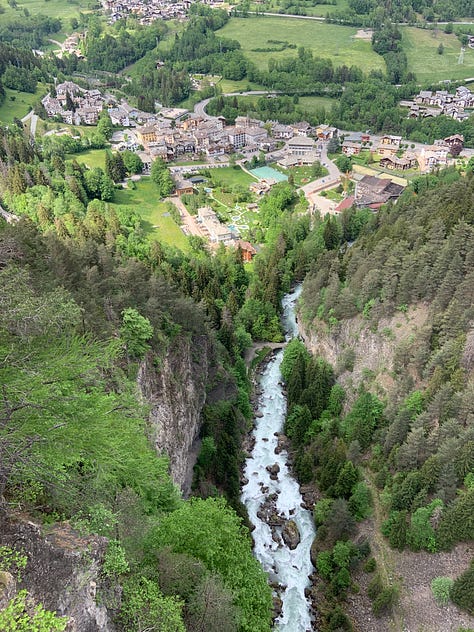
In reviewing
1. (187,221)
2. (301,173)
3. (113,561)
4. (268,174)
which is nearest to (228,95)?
(268,174)

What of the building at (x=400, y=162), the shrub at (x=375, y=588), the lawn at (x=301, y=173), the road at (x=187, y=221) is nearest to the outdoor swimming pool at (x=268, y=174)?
the lawn at (x=301, y=173)

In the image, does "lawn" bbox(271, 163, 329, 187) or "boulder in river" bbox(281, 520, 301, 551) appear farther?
"lawn" bbox(271, 163, 329, 187)

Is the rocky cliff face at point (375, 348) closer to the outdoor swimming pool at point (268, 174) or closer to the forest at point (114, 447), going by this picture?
the forest at point (114, 447)

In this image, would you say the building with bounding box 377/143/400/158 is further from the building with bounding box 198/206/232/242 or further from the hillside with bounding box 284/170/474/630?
the hillside with bounding box 284/170/474/630

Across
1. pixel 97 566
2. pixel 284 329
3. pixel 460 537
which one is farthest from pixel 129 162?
pixel 97 566

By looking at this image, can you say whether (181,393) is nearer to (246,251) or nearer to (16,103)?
(246,251)

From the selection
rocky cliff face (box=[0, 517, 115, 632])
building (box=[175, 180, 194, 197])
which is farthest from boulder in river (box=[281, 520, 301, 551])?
building (box=[175, 180, 194, 197])
